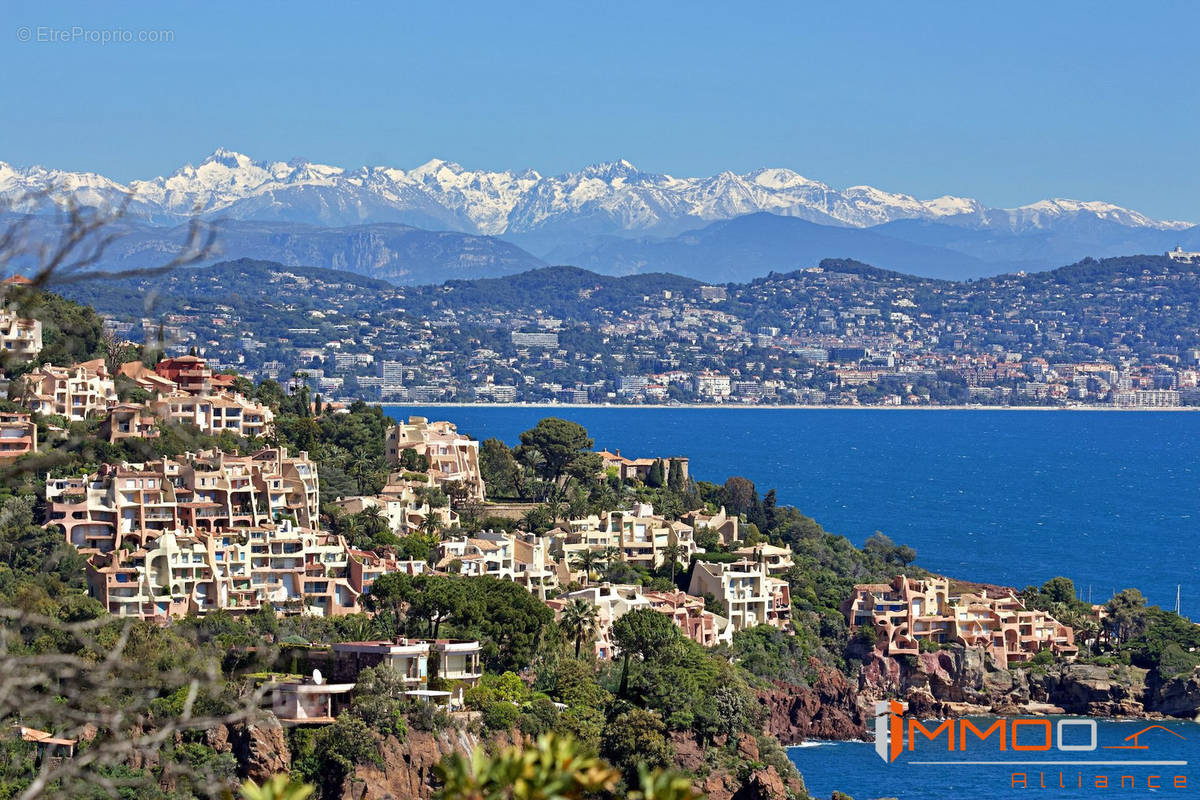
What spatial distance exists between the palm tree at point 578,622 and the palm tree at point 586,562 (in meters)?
4.82

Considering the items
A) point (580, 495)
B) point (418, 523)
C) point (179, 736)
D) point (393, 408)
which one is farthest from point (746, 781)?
point (393, 408)

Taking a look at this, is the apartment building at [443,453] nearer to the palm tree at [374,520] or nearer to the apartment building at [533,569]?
the palm tree at [374,520]

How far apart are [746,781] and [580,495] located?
17.0 metres

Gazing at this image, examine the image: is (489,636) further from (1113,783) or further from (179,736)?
(1113,783)

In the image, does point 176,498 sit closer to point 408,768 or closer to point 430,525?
point 430,525

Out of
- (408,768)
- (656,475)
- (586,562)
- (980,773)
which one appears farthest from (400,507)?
(980,773)

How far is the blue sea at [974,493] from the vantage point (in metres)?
35.4

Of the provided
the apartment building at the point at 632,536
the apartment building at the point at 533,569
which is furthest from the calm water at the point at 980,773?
the apartment building at the point at 632,536

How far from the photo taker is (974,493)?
9538 cm

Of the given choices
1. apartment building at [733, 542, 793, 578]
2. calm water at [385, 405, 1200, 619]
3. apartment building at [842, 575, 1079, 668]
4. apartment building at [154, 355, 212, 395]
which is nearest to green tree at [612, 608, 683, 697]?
apartment building at [842, 575, 1079, 668]

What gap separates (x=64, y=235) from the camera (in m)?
7.28

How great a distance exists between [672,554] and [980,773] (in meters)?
10.4

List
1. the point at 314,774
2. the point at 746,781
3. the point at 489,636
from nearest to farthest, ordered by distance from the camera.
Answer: the point at 314,774, the point at 746,781, the point at 489,636

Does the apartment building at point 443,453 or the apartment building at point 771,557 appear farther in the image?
the apartment building at point 443,453
